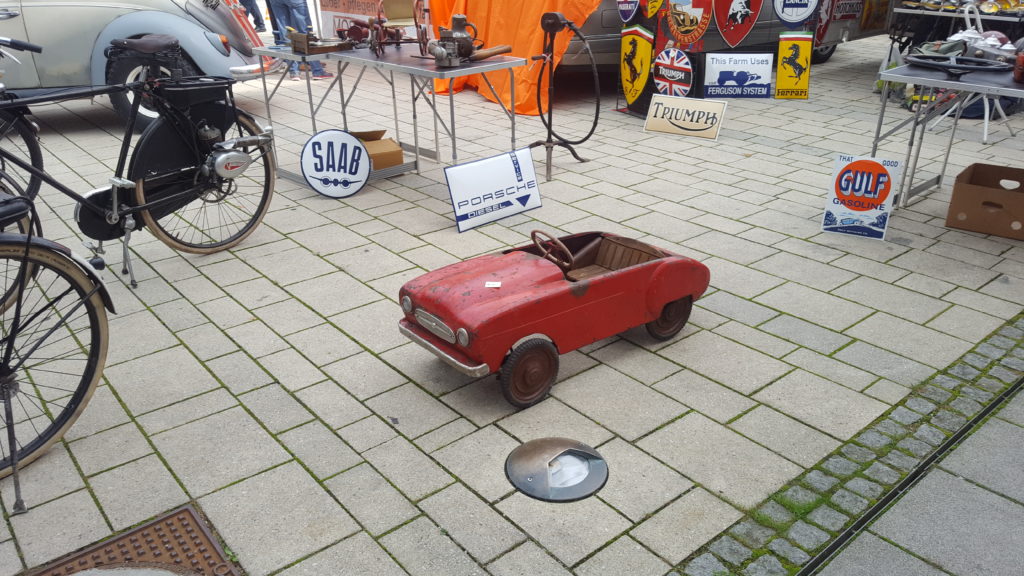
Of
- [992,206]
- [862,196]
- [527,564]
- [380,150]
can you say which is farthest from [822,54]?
[527,564]

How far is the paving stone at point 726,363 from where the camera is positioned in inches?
148

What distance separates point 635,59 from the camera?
8.72 metres

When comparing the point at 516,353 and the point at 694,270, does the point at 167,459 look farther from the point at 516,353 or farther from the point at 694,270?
the point at 694,270

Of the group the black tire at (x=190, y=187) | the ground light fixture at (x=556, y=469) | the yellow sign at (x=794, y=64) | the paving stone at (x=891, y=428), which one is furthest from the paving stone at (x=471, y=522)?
the yellow sign at (x=794, y=64)

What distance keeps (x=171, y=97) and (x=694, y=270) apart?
320 centimetres

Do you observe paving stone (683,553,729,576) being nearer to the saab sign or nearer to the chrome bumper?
the chrome bumper

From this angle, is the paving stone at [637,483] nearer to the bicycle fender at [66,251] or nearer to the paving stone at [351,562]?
the paving stone at [351,562]

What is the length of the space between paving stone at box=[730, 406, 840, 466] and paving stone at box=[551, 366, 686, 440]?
294 mm

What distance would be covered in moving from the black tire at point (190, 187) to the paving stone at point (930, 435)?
4.14 metres

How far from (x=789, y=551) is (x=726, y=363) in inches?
51.1

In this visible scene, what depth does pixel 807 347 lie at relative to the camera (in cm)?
405

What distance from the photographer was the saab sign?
217 inches

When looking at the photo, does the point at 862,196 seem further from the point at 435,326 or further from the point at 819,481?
the point at 435,326

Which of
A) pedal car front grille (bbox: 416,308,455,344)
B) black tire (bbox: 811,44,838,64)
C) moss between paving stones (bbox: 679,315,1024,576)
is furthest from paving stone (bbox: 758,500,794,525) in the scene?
black tire (bbox: 811,44,838,64)
